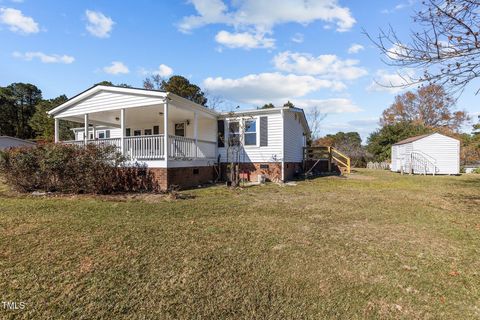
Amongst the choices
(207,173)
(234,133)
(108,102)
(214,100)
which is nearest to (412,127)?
(214,100)

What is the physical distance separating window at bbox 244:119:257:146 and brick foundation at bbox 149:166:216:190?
7.39 ft

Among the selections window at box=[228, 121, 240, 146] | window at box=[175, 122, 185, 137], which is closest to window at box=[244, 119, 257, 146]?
window at box=[228, 121, 240, 146]

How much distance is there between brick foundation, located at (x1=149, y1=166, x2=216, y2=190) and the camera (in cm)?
967

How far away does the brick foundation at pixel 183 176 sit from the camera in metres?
9.67

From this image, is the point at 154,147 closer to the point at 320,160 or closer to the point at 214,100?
the point at 320,160

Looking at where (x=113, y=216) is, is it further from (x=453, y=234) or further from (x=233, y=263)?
(x=453, y=234)

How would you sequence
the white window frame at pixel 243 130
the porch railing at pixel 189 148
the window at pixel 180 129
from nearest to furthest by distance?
the porch railing at pixel 189 148
the white window frame at pixel 243 130
the window at pixel 180 129

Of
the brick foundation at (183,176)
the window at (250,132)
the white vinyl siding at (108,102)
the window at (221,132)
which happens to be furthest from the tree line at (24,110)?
the brick foundation at (183,176)

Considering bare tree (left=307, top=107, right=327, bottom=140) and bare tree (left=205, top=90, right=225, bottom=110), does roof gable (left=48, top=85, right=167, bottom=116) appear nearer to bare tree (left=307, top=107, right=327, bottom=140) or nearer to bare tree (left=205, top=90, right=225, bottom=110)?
bare tree (left=205, top=90, right=225, bottom=110)

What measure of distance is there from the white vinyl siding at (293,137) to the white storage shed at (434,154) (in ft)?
28.7

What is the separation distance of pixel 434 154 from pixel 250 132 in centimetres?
1457

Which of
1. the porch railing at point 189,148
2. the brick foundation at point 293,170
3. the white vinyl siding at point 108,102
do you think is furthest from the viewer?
the brick foundation at point 293,170

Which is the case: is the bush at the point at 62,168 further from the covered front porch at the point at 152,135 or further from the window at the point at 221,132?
the window at the point at 221,132

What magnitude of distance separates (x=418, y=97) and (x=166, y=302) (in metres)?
41.7
